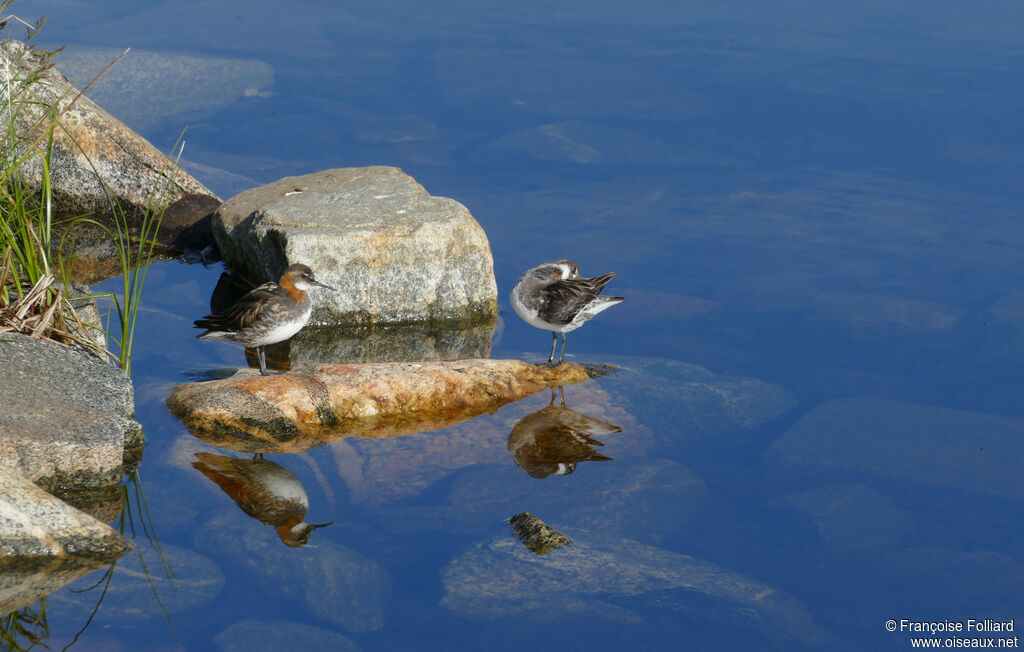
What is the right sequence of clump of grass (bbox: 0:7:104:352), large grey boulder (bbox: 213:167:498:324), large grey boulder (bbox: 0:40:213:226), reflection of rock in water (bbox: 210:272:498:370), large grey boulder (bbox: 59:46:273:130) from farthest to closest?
large grey boulder (bbox: 59:46:273:130) < large grey boulder (bbox: 0:40:213:226) < large grey boulder (bbox: 213:167:498:324) < reflection of rock in water (bbox: 210:272:498:370) < clump of grass (bbox: 0:7:104:352)

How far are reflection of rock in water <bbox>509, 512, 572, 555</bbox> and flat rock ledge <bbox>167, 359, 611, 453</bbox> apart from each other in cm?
142

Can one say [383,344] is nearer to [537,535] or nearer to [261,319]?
[261,319]

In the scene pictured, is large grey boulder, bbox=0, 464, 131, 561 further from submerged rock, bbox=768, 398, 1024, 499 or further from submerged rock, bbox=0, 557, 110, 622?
submerged rock, bbox=768, 398, 1024, 499

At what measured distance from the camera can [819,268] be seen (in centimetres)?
1069

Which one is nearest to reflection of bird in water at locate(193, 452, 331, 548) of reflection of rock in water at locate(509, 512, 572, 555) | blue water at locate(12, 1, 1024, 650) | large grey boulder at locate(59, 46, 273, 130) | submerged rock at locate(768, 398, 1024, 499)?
blue water at locate(12, 1, 1024, 650)

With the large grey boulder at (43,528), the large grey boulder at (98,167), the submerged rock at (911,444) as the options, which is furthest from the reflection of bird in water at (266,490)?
the large grey boulder at (98,167)

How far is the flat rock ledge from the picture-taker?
7480 millimetres

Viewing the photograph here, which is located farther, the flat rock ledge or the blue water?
the flat rock ledge

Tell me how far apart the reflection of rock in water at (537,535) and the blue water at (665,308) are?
0.08 meters

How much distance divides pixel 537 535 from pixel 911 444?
10.0 feet

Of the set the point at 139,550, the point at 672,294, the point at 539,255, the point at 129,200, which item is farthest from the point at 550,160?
the point at 139,550

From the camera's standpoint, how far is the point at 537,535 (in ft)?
21.3

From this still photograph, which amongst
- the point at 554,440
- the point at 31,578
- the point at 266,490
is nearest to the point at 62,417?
the point at 31,578

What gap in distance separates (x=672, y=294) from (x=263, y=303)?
3945 mm
